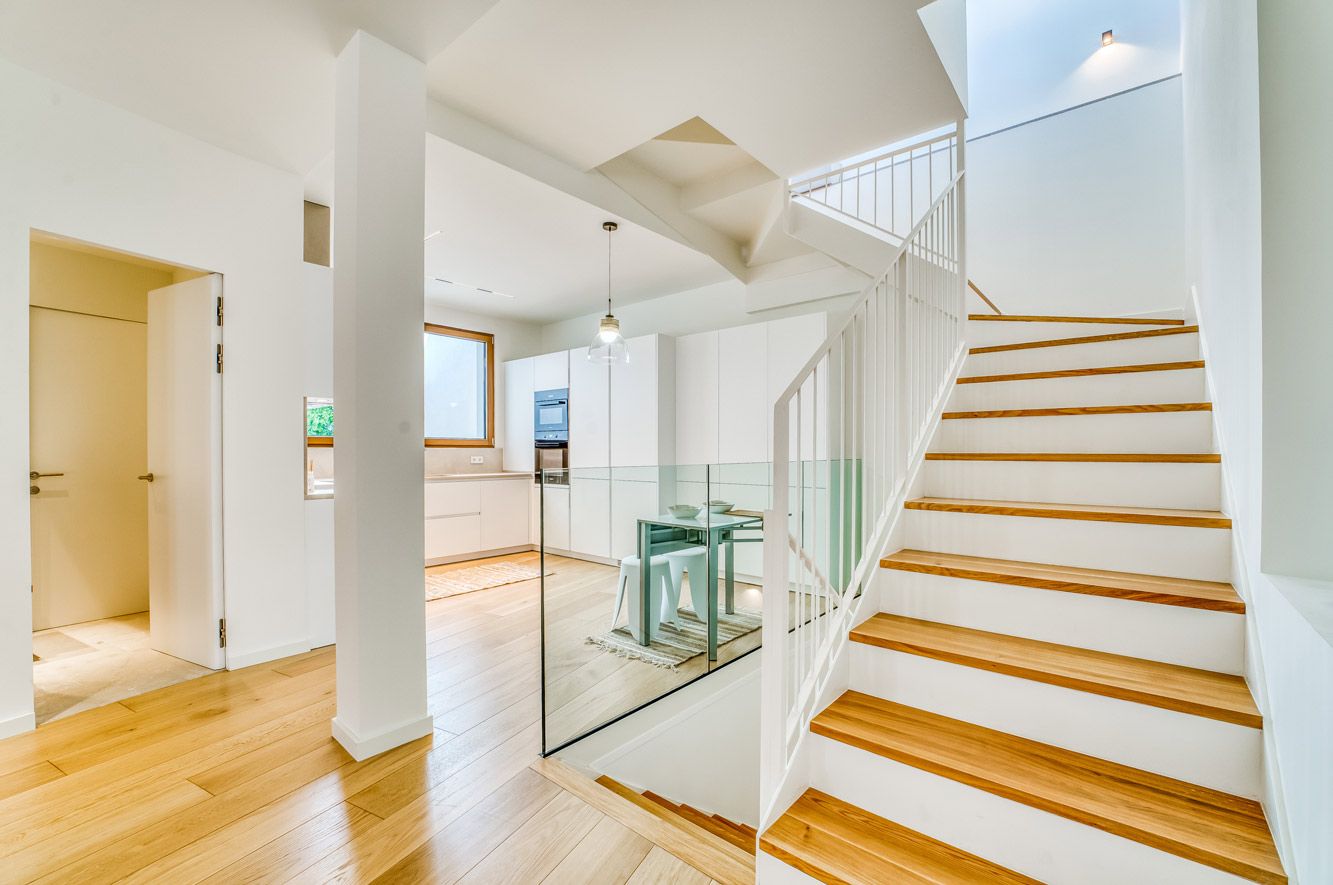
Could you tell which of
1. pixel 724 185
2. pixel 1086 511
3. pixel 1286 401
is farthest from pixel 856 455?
pixel 724 185

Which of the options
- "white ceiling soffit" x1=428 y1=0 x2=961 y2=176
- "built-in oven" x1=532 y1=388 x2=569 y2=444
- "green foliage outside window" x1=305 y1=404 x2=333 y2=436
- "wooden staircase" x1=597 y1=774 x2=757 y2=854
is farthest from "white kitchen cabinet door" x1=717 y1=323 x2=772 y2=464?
"green foliage outside window" x1=305 y1=404 x2=333 y2=436

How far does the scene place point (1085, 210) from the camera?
14.0 feet

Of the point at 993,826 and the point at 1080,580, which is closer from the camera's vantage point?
the point at 993,826

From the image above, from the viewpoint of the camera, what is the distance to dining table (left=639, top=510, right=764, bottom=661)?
2.52 meters

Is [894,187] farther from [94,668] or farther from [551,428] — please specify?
[94,668]

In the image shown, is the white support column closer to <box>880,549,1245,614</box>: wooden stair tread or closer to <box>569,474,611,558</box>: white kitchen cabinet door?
<box>569,474,611,558</box>: white kitchen cabinet door

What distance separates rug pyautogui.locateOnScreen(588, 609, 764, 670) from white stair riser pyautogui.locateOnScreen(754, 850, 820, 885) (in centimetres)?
120

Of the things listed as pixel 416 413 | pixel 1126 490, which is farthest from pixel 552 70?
pixel 1126 490

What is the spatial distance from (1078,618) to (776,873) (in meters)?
1.08

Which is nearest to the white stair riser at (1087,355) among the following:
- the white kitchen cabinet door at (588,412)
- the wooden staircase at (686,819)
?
the wooden staircase at (686,819)

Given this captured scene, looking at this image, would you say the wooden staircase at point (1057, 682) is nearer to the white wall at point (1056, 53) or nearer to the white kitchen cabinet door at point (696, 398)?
the white kitchen cabinet door at point (696, 398)

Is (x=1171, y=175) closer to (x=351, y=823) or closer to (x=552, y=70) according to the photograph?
(x=552, y=70)

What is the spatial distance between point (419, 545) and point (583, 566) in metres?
0.69

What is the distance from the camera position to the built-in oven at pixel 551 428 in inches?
227
